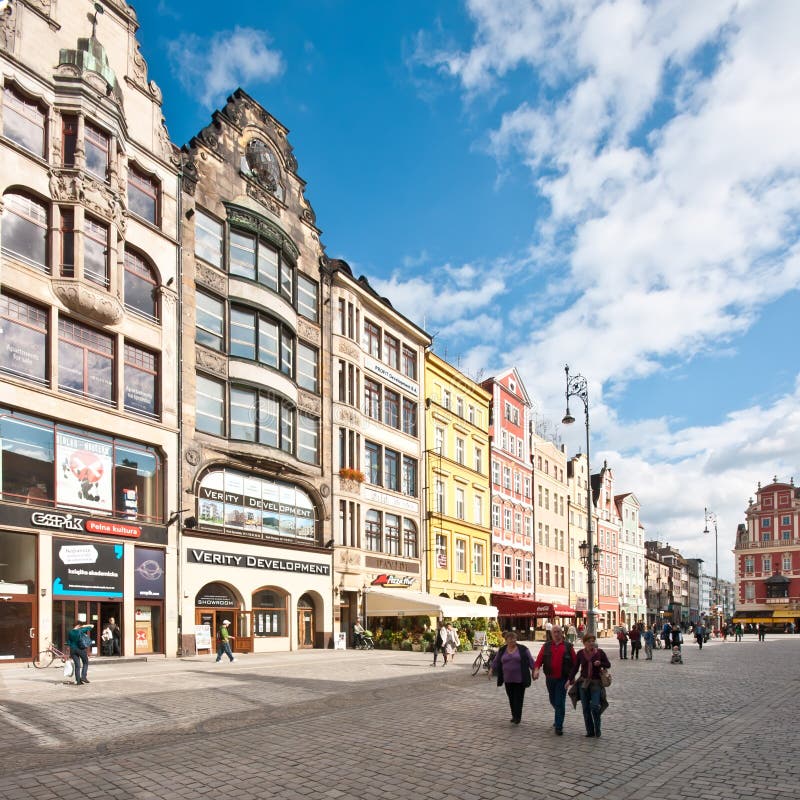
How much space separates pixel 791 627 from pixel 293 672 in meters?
92.5

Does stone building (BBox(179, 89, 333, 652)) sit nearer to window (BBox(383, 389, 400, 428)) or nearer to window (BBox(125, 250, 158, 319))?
window (BBox(125, 250, 158, 319))

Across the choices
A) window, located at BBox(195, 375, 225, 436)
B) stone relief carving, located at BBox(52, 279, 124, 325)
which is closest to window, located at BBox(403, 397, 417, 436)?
window, located at BBox(195, 375, 225, 436)

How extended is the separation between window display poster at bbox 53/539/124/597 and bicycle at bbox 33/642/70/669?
1684mm

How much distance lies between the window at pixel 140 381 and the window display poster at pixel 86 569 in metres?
5.22

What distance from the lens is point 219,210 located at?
118 feet

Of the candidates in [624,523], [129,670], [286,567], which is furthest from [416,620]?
[624,523]

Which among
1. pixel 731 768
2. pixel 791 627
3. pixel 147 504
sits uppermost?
pixel 147 504

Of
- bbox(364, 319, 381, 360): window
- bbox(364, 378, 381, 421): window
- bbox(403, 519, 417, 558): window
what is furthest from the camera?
bbox(403, 519, 417, 558): window

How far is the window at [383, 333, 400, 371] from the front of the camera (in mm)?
47938

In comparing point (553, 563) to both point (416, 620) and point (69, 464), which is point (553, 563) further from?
point (69, 464)

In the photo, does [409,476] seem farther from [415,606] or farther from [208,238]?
[208,238]

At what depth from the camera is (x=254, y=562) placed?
1396 inches

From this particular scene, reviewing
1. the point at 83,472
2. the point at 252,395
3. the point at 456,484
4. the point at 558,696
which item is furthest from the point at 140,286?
the point at 456,484

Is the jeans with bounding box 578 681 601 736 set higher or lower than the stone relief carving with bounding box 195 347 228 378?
lower
